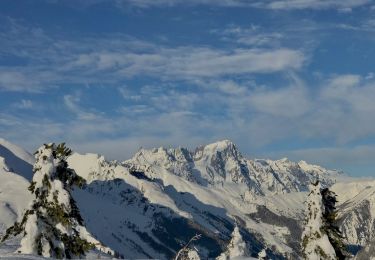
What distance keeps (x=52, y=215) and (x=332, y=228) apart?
2098 centimetres

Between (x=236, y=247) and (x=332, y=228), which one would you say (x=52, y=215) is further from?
(x=236, y=247)

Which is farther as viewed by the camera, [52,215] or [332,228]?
[332,228]

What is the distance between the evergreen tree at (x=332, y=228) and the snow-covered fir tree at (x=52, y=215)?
18.0 metres

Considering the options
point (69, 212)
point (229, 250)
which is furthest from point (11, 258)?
point (229, 250)

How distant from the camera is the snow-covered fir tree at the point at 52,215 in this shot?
40219mm

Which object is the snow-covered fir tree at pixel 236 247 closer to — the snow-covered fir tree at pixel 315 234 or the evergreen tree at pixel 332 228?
the evergreen tree at pixel 332 228

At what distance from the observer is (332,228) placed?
48000mm

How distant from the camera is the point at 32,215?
40719 millimetres

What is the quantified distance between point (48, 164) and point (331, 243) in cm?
2184

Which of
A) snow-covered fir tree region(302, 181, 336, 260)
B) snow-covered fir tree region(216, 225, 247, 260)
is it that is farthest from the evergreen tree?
snow-covered fir tree region(216, 225, 247, 260)

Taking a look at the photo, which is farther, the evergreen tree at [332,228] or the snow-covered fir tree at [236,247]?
the snow-covered fir tree at [236,247]

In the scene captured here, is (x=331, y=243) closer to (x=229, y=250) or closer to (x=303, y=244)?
(x=303, y=244)

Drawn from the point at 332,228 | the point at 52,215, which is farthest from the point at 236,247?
the point at 52,215

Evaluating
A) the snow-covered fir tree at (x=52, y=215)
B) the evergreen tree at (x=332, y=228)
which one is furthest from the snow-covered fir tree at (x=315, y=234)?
the snow-covered fir tree at (x=52, y=215)
